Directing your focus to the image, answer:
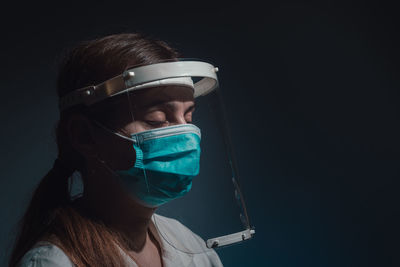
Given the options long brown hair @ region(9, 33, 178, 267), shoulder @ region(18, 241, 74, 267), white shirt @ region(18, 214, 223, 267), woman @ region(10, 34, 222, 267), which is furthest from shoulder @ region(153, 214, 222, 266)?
shoulder @ region(18, 241, 74, 267)

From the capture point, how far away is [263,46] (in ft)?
5.86

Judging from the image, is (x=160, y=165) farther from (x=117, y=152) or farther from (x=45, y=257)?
(x=45, y=257)

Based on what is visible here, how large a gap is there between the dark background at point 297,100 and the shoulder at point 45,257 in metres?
0.76

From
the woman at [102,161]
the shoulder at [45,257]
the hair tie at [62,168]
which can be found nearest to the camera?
the shoulder at [45,257]

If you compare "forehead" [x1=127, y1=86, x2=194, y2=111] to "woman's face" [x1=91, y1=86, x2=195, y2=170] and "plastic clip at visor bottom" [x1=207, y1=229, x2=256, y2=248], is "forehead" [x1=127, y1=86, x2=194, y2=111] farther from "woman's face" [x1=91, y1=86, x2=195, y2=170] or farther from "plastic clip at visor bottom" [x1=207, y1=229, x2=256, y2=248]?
"plastic clip at visor bottom" [x1=207, y1=229, x2=256, y2=248]

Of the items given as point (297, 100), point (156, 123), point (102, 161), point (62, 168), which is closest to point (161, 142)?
point (156, 123)

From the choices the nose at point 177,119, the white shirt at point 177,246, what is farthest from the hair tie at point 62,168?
the nose at point 177,119

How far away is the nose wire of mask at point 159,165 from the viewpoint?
100 cm

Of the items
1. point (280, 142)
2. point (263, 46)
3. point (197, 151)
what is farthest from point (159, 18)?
point (197, 151)

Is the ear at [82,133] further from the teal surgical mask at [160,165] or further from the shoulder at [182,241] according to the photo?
the shoulder at [182,241]

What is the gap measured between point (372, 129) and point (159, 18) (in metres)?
1.05

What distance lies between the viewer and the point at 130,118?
3.29ft

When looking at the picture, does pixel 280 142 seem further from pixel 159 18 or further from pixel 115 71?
pixel 115 71

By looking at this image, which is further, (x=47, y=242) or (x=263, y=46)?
(x=263, y=46)
